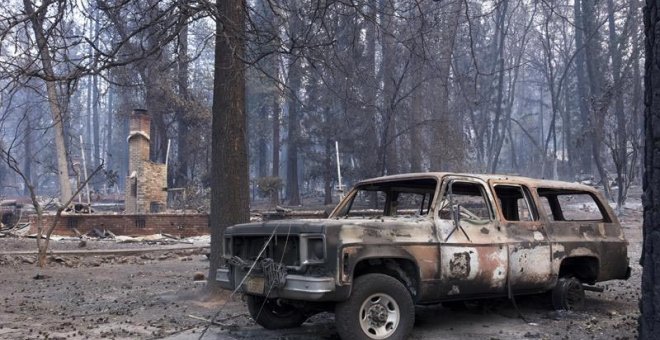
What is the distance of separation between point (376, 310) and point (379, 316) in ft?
0.20

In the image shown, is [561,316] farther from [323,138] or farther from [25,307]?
[323,138]

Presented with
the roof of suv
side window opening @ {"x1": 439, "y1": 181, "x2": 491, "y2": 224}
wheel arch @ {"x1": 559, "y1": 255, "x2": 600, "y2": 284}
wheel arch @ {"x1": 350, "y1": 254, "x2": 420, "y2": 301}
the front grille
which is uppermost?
the roof of suv

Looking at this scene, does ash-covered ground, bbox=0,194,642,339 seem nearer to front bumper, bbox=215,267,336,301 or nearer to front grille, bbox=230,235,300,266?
front bumper, bbox=215,267,336,301

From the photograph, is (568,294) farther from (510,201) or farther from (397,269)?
(397,269)

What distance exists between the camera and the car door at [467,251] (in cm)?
615

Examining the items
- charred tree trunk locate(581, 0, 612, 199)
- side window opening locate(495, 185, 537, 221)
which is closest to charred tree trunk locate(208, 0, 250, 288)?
side window opening locate(495, 185, 537, 221)

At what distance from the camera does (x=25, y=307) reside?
826cm

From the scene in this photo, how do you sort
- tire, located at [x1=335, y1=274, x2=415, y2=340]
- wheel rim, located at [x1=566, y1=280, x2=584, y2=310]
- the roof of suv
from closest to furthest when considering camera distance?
tire, located at [x1=335, y1=274, x2=415, y2=340], the roof of suv, wheel rim, located at [x1=566, y1=280, x2=584, y2=310]

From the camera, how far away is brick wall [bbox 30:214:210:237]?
65.7ft

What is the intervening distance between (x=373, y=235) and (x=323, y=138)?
32.8 metres

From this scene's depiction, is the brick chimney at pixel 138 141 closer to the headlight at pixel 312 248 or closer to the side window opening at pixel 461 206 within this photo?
the side window opening at pixel 461 206

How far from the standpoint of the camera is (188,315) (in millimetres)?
7391

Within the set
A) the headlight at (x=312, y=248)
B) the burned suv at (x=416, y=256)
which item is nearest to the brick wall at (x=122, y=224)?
the burned suv at (x=416, y=256)

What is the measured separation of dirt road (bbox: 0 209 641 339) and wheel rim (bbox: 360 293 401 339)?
2.18 ft
